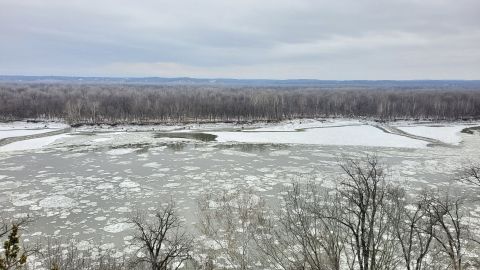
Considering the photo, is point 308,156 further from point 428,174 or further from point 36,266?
point 36,266

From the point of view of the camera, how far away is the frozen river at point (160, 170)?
1566cm

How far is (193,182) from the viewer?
20.4 meters

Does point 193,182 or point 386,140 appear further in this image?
point 386,140

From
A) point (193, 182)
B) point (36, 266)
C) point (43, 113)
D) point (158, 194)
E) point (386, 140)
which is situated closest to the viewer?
point (36, 266)

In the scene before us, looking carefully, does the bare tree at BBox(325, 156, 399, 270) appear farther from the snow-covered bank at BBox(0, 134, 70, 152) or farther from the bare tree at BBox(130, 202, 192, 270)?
the snow-covered bank at BBox(0, 134, 70, 152)

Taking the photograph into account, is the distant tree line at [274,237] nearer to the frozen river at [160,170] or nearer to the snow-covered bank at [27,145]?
the frozen river at [160,170]

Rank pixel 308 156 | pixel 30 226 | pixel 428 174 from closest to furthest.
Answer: pixel 30 226 → pixel 428 174 → pixel 308 156

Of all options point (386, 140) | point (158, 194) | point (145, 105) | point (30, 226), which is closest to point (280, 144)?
point (386, 140)

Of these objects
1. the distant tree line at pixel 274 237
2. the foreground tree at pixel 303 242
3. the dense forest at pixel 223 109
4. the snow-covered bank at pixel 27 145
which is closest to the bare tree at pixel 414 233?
the distant tree line at pixel 274 237

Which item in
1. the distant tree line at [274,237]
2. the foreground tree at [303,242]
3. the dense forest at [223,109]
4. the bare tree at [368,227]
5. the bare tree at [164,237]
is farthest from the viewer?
the dense forest at [223,109]

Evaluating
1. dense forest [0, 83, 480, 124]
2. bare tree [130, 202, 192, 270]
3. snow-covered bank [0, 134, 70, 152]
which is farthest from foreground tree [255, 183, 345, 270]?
dense forest [0, 83, 480, 124]

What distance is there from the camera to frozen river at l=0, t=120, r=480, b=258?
15656 mm

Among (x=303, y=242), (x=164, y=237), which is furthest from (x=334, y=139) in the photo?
(x=303, y=242)

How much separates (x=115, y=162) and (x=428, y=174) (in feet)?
69.6
